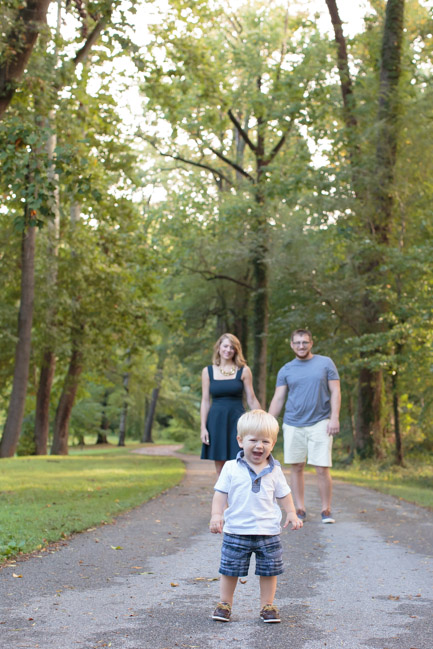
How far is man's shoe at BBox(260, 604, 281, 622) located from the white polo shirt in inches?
17.8

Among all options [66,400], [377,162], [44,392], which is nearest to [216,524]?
[377,162]

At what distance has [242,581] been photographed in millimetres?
6352

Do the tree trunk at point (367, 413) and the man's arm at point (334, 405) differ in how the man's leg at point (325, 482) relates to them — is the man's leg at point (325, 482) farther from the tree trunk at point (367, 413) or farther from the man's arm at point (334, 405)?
the tree trunk at point (367, 413)

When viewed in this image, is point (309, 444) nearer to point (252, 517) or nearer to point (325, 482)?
point (325, 482)

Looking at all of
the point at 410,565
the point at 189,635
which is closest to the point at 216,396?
the point at 410,565

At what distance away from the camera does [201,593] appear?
18.9 feet

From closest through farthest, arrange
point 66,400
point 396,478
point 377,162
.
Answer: point 396,478, point 377,162, point 66,400

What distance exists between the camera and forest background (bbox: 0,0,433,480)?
18.1m

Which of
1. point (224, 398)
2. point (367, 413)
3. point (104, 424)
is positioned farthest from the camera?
point (104, 424)

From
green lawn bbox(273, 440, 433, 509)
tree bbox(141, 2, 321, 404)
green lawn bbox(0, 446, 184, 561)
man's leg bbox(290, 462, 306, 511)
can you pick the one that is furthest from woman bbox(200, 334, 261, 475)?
tree bbox(141, 2, 321, 404)

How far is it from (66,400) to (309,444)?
22.7 m

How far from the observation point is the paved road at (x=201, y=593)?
4.48m

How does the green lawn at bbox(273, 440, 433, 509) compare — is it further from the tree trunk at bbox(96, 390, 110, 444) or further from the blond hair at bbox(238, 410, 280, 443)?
the tree trunk at bbox(96, 390, 110, 444)

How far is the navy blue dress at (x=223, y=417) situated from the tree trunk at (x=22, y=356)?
49.3 feet
